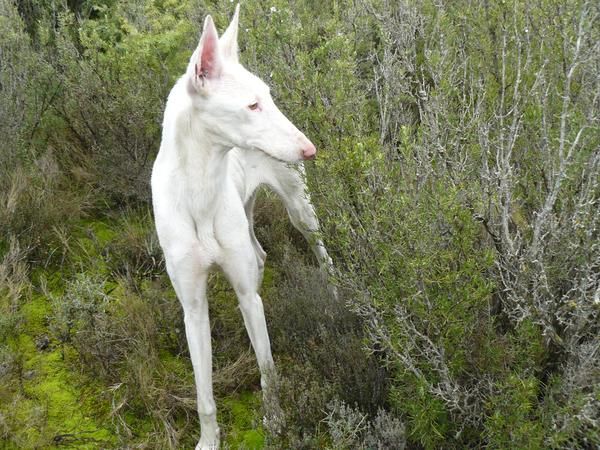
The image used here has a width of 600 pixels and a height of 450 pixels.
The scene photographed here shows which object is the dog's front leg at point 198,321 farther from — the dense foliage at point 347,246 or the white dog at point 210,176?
the dense foliage at point 347,246

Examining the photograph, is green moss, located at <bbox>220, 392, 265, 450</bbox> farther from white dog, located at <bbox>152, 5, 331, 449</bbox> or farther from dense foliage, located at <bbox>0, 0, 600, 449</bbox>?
white dog, located at <bbox>152, 5, 331, 449</bbox>

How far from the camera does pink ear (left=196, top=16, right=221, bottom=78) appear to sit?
2.64m

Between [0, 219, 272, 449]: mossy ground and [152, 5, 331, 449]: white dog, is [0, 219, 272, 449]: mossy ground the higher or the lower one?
the lower one

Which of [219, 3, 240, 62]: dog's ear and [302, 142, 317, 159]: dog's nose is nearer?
[302, 142, 317, 159]: dog's nose

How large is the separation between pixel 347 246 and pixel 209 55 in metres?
1.09

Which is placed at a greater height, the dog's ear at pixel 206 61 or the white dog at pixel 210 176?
the dog's ear at pixel 206 61

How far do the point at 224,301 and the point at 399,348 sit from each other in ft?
5.87

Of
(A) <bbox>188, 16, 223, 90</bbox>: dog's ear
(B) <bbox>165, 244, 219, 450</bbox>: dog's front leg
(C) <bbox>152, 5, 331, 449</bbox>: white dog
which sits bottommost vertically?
(B) <bbox>165, 244, 219, 450</bbox>: dog's front leg

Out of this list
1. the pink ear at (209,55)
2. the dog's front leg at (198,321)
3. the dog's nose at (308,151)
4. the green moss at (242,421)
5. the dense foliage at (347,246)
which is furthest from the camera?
the green moss at (242,421)

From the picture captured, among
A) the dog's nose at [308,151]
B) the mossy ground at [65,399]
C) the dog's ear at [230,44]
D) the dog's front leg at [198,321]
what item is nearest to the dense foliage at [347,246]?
the mossy ground at [65,399]

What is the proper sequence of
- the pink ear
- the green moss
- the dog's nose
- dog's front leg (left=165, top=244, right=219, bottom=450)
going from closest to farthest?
the pink ear, the dog's nose, dog's front leg (left=165, top=244, right=219, bottom=450), the green moss

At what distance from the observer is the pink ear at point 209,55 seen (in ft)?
8.66

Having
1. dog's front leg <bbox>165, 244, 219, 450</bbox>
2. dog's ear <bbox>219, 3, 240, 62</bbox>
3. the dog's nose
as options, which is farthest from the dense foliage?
dog's ear <bbox>219, 3, 240, 62</bbox>

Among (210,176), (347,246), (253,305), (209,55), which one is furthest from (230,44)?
(253,305)
